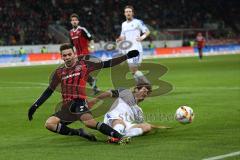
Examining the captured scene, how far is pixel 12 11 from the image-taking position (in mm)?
45156

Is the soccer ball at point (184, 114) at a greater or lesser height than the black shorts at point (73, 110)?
lesser

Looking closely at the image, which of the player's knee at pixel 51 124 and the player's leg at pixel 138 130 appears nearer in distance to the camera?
the player's knee at pixel 51 124

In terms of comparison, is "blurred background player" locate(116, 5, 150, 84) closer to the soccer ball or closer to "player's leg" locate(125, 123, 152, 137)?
the soccer ball

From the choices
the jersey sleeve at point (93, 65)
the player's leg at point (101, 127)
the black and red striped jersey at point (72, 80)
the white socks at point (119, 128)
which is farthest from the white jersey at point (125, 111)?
the jersey sleeve at point (93, 65)

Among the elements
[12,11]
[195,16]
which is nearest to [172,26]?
[195,16]

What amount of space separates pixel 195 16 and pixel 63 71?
174 feet

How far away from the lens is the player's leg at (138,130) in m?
9.15

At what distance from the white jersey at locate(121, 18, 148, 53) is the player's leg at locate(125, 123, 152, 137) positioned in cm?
779

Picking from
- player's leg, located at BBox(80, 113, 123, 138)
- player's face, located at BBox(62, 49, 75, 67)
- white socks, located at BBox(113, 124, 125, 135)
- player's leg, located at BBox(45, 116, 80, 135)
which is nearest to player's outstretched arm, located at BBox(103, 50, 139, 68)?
player's face, located at BBox(62, 49, 75, 67)

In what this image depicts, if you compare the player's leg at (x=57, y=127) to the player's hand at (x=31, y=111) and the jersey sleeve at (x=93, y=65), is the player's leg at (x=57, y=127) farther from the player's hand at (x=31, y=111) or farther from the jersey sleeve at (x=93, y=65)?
the jersey sleeve at (x=93, y=65)

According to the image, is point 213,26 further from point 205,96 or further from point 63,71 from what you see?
point 63,71

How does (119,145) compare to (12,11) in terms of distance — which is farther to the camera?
(12,11)

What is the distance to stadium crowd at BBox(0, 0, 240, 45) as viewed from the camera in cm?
4381

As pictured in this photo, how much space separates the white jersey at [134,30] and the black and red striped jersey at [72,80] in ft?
26.1
